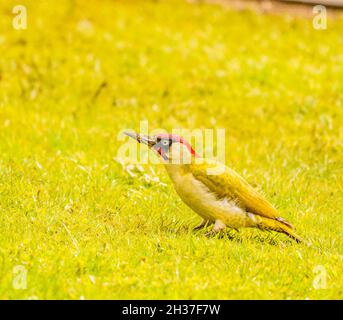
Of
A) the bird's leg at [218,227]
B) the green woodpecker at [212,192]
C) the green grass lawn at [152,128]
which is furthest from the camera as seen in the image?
the bird's leg at [218,227]

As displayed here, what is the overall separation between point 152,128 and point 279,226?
12.5ft

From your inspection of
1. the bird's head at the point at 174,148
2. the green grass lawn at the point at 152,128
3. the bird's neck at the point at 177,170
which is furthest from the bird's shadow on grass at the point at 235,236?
the bird's head at the point at 174,148

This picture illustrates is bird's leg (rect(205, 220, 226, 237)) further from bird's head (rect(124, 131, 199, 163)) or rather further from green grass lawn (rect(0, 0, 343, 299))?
bird's head (rect(124, 131, 199, 163))

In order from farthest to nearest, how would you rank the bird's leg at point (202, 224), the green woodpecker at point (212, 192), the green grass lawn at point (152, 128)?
the bird's leg at point (202, 224)
the green woodpecker at point (212, 192)
the green grass lawn at point (152, 128)

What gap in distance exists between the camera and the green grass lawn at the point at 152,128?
632 centimetres

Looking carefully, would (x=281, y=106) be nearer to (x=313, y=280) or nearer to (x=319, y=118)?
(x=319, y=118)

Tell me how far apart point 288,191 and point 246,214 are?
5.39 ft

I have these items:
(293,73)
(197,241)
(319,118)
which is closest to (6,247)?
(197,241)

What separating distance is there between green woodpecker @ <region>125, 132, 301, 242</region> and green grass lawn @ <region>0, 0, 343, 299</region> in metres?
0.19

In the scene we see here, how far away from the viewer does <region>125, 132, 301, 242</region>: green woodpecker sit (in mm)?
7008

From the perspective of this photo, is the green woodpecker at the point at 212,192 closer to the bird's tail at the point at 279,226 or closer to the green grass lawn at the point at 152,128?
the bird's tail at the point at 279,226

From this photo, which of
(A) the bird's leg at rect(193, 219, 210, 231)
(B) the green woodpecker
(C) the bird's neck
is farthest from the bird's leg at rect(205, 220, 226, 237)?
(C) the bird's neck

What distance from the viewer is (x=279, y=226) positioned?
7152 millimetres

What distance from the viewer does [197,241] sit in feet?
22.5
